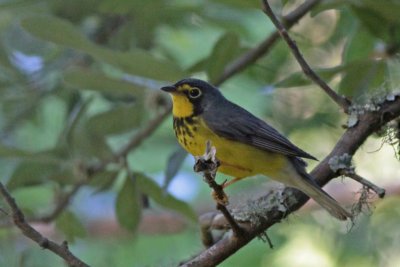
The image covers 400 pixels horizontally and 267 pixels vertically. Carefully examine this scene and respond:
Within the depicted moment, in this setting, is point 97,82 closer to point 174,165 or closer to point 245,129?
point 174,165

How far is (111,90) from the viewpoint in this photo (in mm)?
2711

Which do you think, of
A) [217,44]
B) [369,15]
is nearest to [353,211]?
[369,15]

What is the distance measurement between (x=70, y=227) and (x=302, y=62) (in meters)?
1.29

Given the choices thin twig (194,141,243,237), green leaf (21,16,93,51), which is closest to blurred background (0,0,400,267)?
green leaf (21,16,93,51)

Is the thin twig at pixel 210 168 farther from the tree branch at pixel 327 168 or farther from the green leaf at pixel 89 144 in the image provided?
the green leaf at pixel 89 144

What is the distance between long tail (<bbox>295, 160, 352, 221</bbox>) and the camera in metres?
2.11

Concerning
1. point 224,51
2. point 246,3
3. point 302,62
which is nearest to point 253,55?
point 224,51

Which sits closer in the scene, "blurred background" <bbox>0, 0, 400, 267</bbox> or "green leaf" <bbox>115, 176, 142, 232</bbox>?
"blurred background" <bbox>0, 0, 400, 267</bbox>

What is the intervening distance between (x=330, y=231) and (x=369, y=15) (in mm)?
968

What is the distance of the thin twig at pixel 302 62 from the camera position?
6.31 ft

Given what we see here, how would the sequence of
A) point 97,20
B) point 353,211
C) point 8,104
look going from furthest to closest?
1. point 97,20
2. point 8,104
3. point 353,211

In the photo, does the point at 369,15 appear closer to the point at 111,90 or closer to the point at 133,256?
the point at 111,90

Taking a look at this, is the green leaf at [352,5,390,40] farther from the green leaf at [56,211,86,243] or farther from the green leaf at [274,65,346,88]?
the green leaf at [56,211,86,243]

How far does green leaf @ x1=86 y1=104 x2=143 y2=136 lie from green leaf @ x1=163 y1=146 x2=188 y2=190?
290mm
